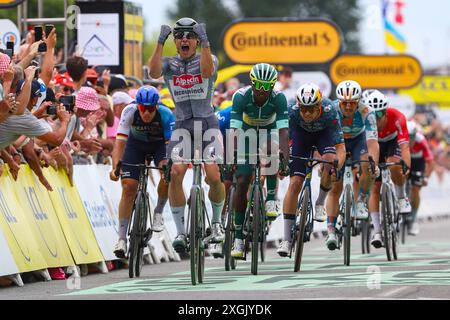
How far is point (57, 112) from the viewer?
14320mm

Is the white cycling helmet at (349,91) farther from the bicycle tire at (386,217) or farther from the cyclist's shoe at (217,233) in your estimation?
the cyclist's shoe at (217,233)

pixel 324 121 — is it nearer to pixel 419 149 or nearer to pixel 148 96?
pixel 148 96

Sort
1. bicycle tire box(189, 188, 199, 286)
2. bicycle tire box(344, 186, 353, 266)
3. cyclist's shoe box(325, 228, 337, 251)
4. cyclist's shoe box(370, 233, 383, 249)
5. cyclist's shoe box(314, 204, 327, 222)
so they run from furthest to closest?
cyclist's shoe box(370, 233, 383, 249) < bicycle tire box(344, 186, 353, 266) < cyclist's shoe box(325, 228, 337, 251) < cyclist's shoe box(314, 204, 327, 222) < bicycle tire box(189, 188, 199, 286)

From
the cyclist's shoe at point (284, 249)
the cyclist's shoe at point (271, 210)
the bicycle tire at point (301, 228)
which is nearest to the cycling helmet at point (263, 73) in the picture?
the cyclist's shoe at point (271, 210)

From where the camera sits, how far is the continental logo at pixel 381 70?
41219 mm

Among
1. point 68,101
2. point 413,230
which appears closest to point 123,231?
point 68,101

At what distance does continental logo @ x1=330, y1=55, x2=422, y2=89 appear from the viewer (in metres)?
41.2

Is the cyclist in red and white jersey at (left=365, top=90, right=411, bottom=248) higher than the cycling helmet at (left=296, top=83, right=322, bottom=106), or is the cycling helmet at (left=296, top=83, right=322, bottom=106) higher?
the cycling helmet at (left=296, top=83, right=322, bottom=106)

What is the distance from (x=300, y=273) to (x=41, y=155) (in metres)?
3.08

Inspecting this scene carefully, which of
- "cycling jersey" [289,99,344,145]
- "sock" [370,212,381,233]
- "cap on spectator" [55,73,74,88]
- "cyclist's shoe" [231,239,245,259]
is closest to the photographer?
"cyclist's shoe" [231,239,245,259]

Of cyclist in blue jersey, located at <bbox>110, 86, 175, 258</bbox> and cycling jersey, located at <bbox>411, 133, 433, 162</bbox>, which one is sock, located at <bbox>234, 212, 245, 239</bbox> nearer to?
cyclist in blue jersey, located at <bbox>110, 86, 175, 258</bbox>

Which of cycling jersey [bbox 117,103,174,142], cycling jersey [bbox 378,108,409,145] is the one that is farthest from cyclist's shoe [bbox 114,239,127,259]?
cycling jersey [bbox 378,108,409,145]

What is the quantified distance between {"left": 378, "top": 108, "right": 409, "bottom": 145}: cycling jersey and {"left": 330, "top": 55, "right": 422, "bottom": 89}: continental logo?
21.7 metres

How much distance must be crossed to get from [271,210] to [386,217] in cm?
→ 321
